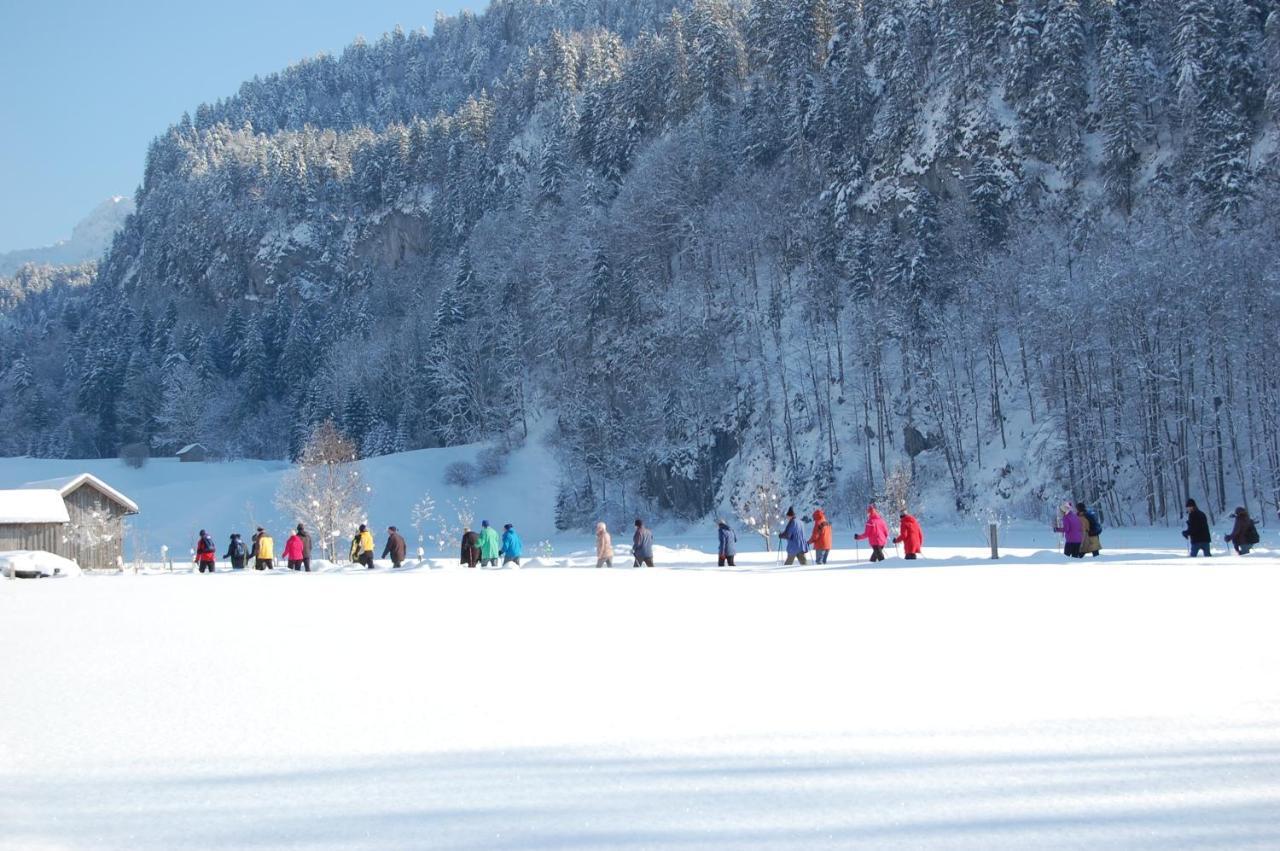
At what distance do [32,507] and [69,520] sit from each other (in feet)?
4.31

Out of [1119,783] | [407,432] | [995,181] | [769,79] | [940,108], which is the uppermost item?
[769,79]

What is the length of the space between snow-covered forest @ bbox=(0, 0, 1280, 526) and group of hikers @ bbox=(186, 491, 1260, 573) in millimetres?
16284

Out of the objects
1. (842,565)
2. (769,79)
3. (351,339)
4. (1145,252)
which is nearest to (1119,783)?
(842,565)

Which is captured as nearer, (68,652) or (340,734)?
(340,734)

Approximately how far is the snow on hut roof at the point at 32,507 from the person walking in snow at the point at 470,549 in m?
21.0

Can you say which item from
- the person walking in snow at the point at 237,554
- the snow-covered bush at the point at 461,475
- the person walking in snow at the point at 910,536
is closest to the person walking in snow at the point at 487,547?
the person walking in snow at the point at 237,554

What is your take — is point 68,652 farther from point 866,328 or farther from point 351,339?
point 351,339

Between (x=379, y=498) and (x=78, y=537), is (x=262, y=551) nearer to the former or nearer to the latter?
(x=78, y=537)

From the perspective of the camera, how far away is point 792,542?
Answer: 73.5 feet

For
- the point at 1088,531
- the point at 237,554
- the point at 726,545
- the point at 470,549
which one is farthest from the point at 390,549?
the point at 1088,531

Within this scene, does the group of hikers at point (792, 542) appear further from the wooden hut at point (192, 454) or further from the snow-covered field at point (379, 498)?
the wooden hut at point (192, 454)

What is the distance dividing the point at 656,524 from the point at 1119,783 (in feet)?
167

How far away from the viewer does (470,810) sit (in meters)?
5.31

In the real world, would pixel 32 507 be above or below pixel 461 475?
below
